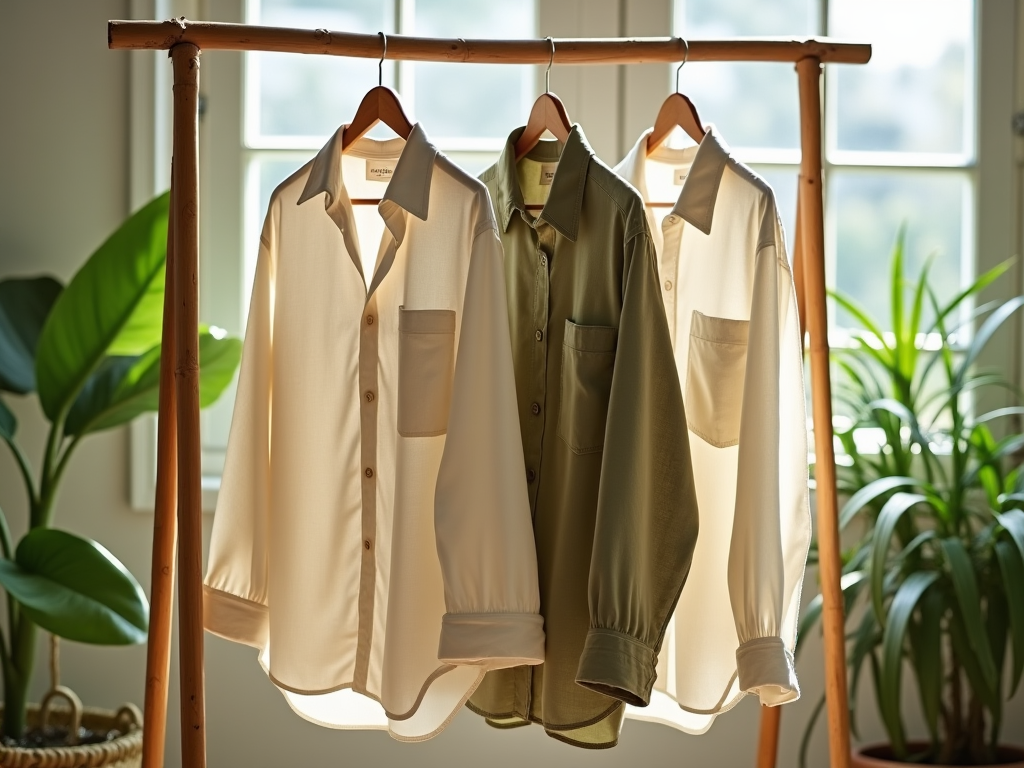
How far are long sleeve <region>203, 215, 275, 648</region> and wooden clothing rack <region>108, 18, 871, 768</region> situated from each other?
0.05m

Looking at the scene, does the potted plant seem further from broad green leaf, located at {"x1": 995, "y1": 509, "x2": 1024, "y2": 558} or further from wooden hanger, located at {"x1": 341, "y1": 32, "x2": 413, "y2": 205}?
wooden hanger, located at {"x1": 341, "y1": 32, "x2": 413, "y2": 205}

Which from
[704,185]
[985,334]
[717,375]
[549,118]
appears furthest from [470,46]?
[985,334]

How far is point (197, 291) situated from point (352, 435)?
300 mm

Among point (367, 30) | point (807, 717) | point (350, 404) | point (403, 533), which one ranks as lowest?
point (807, 717)

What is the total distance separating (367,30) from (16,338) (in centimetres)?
105

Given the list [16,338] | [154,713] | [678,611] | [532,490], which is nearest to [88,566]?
[154,713]

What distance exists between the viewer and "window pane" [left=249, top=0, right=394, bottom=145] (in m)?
2.32

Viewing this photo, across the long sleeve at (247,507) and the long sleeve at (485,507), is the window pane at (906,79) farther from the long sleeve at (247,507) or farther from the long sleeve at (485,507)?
the long sleeve at (247,507)

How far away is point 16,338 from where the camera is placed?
1977 mm

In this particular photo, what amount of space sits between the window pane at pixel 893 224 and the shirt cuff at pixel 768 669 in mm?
1292

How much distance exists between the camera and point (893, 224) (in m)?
2.38

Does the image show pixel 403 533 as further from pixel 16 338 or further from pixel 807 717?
pixel 807 717

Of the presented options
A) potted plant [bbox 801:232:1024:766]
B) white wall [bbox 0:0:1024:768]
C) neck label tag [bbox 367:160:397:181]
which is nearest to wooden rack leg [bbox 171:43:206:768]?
neck label tag [bbox 367:160:397:181]

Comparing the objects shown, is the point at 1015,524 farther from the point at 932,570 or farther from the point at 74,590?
the point at 74,590
